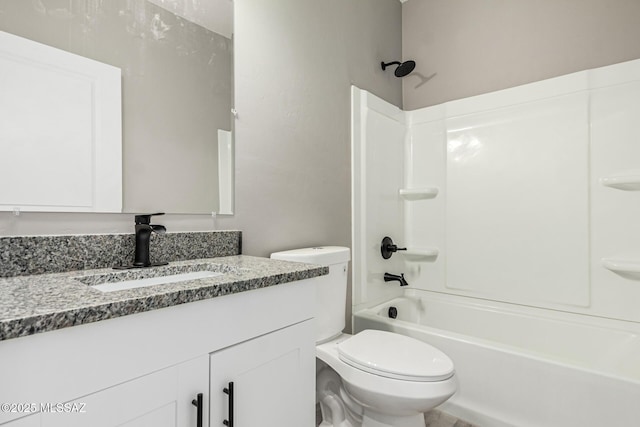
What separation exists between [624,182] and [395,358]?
1.53 metres

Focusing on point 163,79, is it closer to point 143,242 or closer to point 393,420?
point 143,242

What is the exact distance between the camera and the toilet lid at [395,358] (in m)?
1.22

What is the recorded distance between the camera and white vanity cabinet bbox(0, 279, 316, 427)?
559 mm

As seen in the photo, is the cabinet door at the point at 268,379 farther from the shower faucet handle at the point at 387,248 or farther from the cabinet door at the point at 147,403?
the shower faucet handle at the point at 387,248

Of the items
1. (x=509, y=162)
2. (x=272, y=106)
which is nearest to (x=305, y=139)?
(x=272, y=106)

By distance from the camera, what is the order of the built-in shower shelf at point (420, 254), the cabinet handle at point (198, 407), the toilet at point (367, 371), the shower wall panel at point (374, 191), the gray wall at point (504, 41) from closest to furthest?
1. the cabinet handle at point (198, 407)
2. the toilet at point (367, 371)
3. the gray wall at point (504, 41)
4. the shower wall panel at point (374, 191)
5. the built-in shower shelf at point (420, 254)

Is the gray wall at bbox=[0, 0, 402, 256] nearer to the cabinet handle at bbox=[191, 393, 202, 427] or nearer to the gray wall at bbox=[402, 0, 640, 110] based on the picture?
the gray wall at bbox=[402, 0, 640, 110]

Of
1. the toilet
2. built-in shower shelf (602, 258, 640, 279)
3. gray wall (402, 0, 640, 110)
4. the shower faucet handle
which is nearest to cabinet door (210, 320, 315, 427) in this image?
the toilet

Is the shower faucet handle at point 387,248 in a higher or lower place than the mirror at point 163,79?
lower

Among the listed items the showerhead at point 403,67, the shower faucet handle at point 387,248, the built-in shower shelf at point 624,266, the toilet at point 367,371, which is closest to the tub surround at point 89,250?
the toilet at point 367,371

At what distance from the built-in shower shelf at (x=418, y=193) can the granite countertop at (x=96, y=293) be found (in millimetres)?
1505

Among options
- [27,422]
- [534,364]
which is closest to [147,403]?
[27,422]

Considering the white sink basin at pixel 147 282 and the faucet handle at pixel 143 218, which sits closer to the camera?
the white sink basin at pixel 147 282

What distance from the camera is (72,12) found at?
39.9 inches
